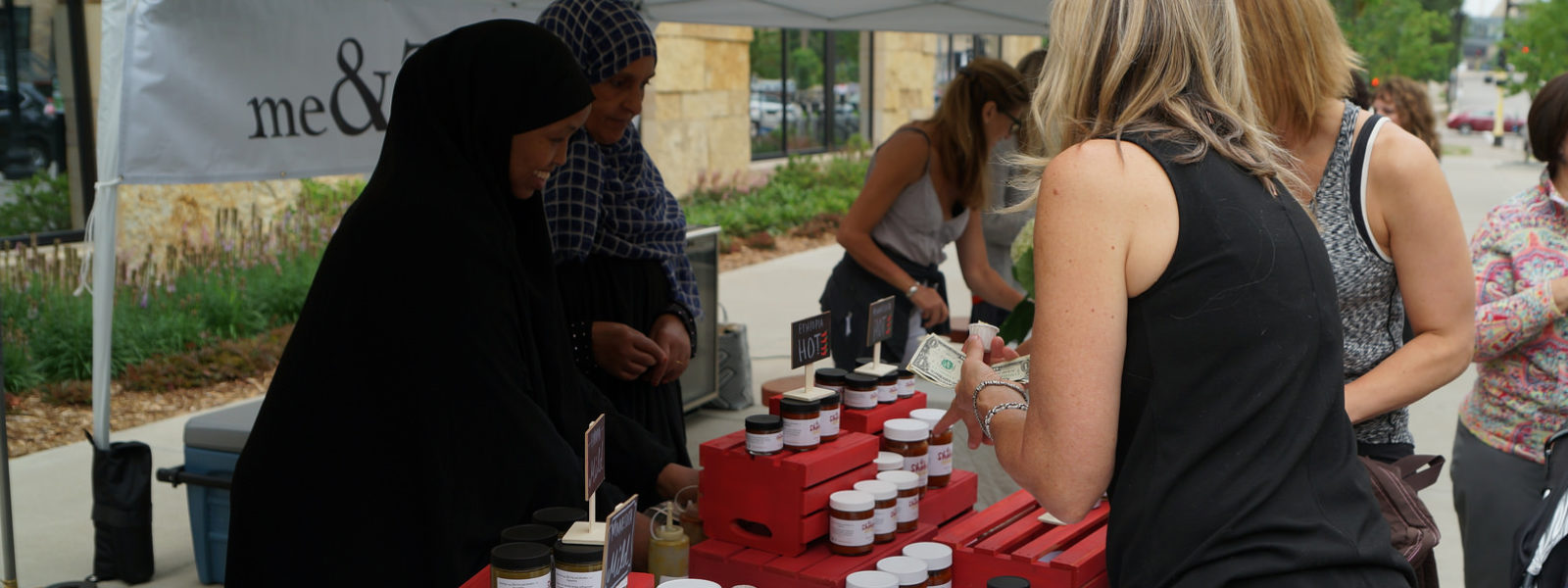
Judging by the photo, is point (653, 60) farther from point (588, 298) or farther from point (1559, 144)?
point (1559, 144)

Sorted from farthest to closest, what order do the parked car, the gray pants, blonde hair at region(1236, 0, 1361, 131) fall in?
the parked car < the gray pants < blonde hair at region(1236, 0, 1361, 131)

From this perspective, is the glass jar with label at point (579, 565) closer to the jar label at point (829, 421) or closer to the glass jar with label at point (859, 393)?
the jar label at point (829, 421)

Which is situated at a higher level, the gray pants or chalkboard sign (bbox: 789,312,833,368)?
chalkboard sign (bbox: 789,312,833,368)

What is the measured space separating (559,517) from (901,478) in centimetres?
77

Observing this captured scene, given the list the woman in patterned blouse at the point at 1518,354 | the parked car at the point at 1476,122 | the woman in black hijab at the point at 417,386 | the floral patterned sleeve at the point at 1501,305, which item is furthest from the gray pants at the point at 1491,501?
Result: the parked car at the point at 1476,122

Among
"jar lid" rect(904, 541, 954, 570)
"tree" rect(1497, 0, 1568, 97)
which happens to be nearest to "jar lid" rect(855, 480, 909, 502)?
"jar lid" rect(904, 541, 954, 570)

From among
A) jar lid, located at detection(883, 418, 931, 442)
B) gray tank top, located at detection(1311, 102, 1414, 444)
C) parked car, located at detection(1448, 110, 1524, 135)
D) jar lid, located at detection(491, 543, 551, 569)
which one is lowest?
jar lid, located at detection(883, 418, 931, 442)

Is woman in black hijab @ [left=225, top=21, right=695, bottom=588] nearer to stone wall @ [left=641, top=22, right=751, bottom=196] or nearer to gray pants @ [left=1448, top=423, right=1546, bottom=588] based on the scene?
gray pants @ [left=1448, top=423, right=1546, bottom=588]

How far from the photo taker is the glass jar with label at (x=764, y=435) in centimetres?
227

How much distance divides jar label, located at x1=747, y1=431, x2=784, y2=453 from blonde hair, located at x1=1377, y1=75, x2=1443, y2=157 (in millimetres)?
4702

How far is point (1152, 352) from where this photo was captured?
1.42 m

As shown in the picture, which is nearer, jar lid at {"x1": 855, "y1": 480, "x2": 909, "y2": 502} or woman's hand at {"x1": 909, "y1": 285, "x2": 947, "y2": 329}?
jar lid at {"x1": 855, "y1": 480, "x2": 909, "y2": 502}

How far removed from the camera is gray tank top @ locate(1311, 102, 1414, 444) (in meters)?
2.06

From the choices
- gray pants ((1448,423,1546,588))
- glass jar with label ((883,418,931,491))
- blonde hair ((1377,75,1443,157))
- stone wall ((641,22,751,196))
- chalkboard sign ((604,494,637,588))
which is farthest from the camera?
stone wall ((641,22,751,196))
